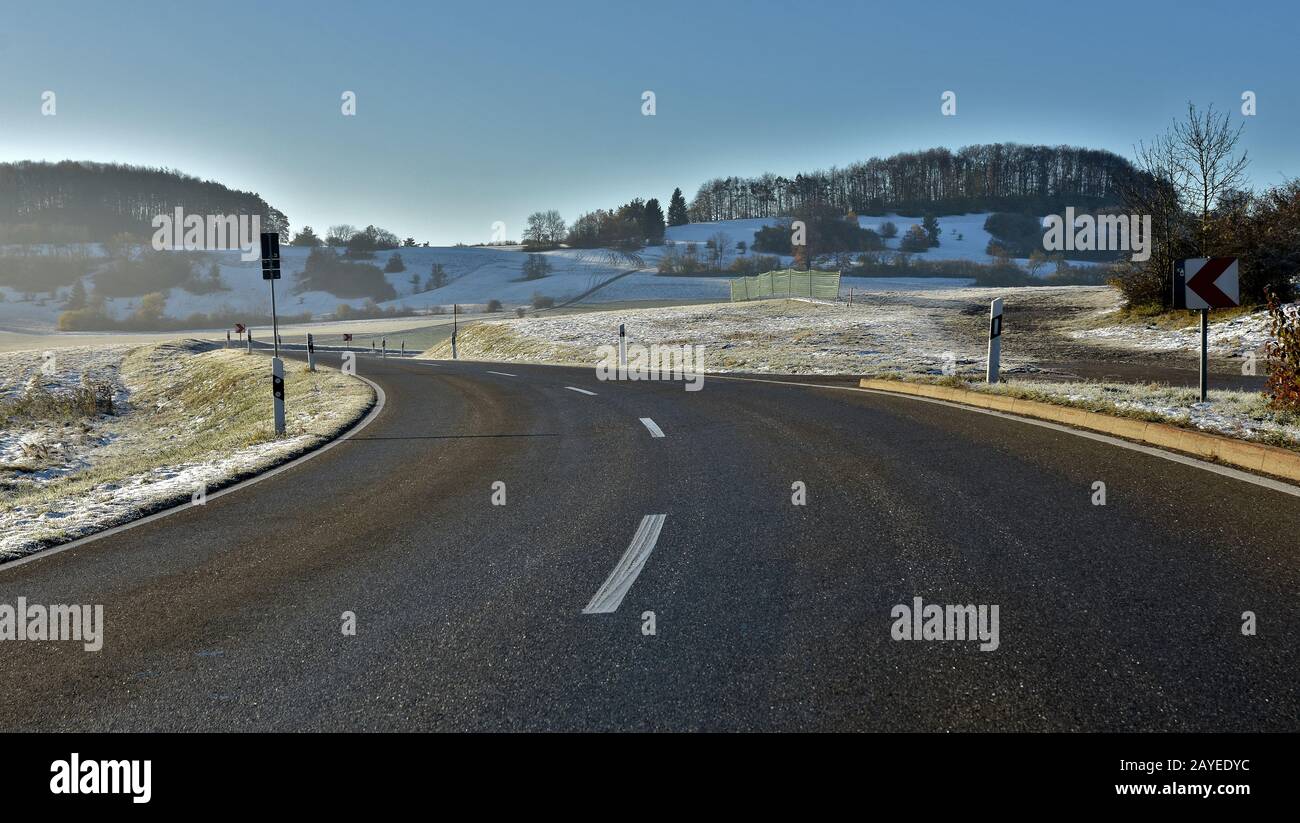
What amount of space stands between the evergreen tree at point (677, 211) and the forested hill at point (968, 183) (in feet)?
64.1

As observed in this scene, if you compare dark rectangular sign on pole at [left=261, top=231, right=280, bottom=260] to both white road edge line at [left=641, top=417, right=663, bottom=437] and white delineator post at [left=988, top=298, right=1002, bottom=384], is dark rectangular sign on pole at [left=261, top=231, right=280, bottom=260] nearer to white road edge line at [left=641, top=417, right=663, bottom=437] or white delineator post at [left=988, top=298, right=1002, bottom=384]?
white road edge line at [left=641, top=417, right=663, bottom=437]

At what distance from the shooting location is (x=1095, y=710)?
302 centimetres

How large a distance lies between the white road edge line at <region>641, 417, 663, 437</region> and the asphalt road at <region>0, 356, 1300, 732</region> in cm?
221

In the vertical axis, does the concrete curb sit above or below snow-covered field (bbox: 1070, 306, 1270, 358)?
below

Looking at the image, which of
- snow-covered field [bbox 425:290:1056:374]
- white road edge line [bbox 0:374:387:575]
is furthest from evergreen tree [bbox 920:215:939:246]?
white road edge line [bbox 0:374:387:575]

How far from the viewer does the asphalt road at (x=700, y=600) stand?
125 inches

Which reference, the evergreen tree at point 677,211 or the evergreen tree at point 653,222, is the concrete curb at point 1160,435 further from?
the evergreen tree at point 677,211

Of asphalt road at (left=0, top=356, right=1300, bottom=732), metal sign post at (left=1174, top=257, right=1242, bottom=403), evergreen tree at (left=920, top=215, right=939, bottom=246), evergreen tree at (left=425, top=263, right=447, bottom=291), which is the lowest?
asphalt road at (left=0, top=356, right=1300, bottom=732)

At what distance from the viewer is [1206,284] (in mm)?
9867

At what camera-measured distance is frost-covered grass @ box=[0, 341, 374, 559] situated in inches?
299

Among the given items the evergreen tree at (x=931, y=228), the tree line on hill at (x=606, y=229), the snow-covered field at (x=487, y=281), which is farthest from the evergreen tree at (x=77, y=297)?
the evergreen tree at (x=931, y=228)

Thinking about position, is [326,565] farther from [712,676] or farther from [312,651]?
[712,676]
